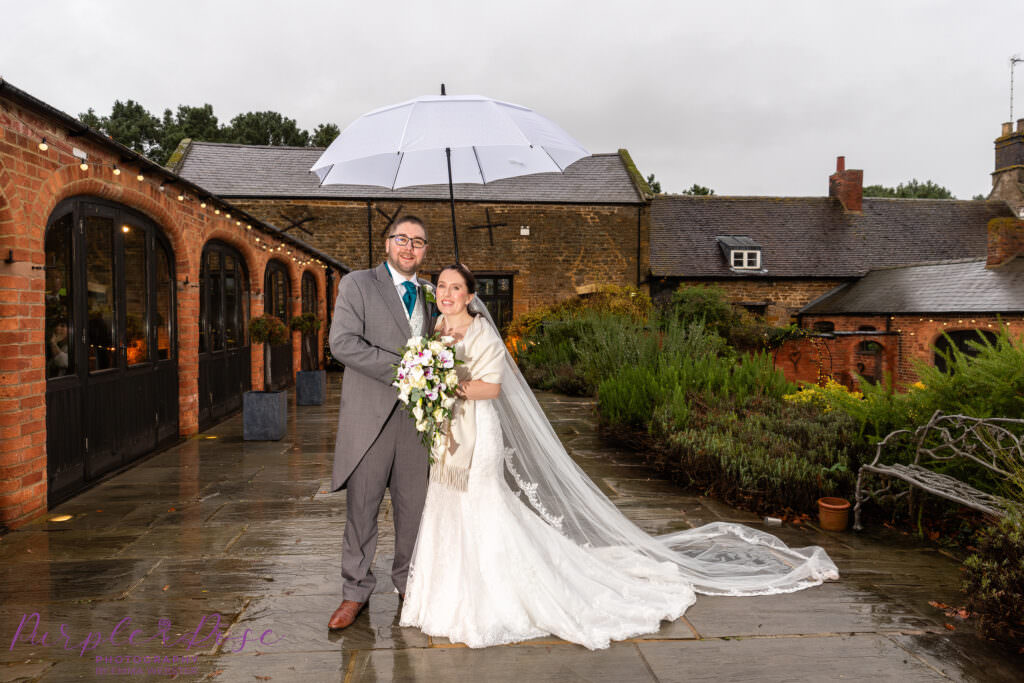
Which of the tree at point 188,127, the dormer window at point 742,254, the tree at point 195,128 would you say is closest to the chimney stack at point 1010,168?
the dormer window at point 742,254

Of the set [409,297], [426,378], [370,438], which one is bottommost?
[370,438]

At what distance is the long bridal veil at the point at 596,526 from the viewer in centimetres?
345

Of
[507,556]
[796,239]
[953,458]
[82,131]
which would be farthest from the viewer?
[796,239]

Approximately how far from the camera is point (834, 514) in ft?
14.6

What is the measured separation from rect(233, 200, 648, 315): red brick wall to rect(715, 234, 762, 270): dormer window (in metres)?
3.31

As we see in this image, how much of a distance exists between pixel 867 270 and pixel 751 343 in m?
10.2

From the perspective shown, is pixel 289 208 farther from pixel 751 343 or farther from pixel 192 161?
pixel 751 343

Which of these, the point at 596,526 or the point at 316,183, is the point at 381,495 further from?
the point at 316,183

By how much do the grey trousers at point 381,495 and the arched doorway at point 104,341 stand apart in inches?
129

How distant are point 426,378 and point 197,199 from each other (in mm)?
6444

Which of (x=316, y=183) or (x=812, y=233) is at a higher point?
(x=316, y=183)

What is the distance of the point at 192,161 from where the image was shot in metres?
20.8

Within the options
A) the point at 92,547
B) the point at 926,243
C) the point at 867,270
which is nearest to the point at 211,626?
the point at 92,547

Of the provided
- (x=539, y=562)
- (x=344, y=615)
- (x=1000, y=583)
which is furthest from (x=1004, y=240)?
(x=344, y=615)
